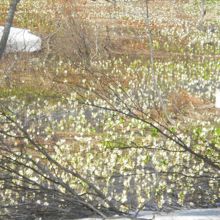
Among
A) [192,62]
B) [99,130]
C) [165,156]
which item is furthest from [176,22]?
[165,156]

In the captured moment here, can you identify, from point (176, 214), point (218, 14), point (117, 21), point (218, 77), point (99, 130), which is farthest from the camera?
point (218, 14)

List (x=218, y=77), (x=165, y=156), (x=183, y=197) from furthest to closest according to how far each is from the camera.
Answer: (x=218, y=77) < (x=165, y=156) < (x=183, y=197)

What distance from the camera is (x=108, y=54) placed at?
22.8 metres

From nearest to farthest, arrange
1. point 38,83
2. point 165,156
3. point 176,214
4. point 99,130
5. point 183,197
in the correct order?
1. point 176,214
2. point 183,197
3. point 165,156
4. point 99,130
5. point 38,83

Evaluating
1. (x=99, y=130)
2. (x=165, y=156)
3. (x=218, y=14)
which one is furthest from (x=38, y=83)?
(x=218, y=14)

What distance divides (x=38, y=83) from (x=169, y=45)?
10.8 m

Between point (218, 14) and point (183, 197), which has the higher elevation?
point (218, 14)

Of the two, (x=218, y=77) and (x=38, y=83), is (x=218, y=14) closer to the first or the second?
(x=218, y=77)

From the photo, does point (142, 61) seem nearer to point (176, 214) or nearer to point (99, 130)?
point (99, 130)

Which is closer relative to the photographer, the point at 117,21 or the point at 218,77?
the point at 218,77

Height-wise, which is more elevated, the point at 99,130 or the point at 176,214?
the point at 176,214

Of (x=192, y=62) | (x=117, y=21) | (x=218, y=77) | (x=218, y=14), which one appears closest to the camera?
(x=218, y=77)

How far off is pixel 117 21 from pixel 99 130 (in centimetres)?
2169

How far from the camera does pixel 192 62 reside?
22.4 metres
